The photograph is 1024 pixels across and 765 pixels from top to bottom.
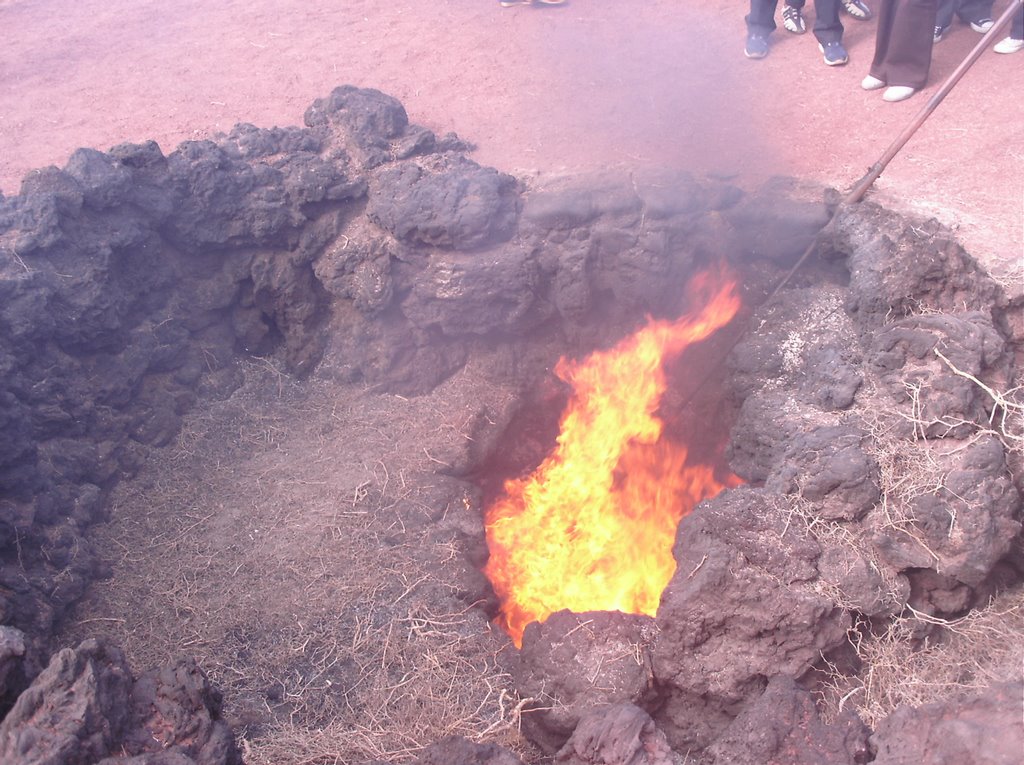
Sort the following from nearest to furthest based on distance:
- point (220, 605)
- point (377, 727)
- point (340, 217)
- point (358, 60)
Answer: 1. point (377, 727)
2. point (220, 605)
3. point (340, 217)
4. point (358, 60)

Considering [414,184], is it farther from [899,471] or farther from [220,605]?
[899,471]

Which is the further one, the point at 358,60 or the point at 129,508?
the point at 358,60

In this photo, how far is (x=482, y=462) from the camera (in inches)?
232

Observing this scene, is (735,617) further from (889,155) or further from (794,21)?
(794,21)

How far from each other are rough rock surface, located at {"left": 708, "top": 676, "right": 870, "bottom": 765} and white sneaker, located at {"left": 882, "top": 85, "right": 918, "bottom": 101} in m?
5.37

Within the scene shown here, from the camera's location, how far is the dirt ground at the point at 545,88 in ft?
20.1

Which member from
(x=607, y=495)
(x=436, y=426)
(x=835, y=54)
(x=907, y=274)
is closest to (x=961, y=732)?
(x=907, y=274)

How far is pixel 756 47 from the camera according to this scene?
7.57 meters

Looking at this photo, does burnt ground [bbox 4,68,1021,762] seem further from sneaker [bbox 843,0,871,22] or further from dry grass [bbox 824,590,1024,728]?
sneaker [bbox 843,0,871,22]

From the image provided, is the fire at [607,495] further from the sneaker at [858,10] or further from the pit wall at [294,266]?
the sneaker at [858,10]

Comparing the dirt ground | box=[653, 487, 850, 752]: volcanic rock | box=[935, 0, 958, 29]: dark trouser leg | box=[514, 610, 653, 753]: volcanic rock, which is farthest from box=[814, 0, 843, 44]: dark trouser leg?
box=[514, 610, 653, 753]: volcanic rock

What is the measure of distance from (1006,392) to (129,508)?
5.21 meters

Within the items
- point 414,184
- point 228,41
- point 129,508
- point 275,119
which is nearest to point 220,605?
point 129,508

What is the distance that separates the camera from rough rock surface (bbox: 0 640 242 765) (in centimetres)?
261
